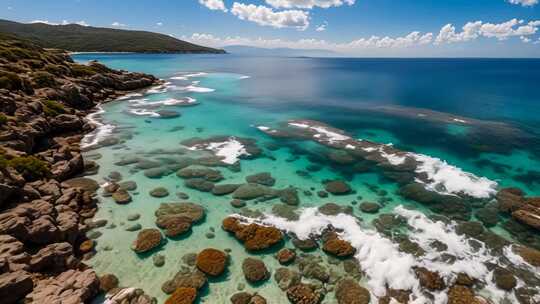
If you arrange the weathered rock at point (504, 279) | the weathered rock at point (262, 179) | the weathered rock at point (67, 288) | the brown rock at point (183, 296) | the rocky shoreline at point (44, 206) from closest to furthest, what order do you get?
1. the weathered rock at point (67, 288)
2. the rocky shoreline at point (44, 206)
3. the brown rock at point (183, 296)
4. the weathered rock at point (504, 279)
5. the weathered rock at point (262, 179)

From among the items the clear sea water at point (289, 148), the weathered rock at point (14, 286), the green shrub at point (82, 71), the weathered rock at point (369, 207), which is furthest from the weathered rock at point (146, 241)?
the green shrub at point (82, 71)

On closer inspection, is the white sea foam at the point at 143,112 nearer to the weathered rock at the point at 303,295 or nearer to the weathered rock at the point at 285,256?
the weathered rock at the point at 285,256

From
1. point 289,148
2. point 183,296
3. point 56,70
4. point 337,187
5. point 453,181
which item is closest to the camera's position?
point 183,296

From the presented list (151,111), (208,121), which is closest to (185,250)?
(208,121)

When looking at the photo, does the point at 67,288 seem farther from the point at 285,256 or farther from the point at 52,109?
the point at 52,109

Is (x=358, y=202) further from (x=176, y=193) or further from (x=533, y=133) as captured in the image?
(x=533, y=133)

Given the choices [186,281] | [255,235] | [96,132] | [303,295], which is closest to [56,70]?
[96,132]

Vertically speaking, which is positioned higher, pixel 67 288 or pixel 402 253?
pixel 67 288
